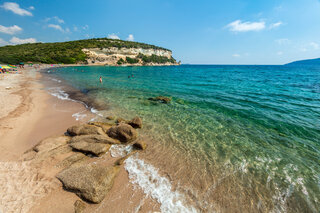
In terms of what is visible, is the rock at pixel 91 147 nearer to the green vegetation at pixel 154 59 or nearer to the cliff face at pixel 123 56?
the cliff face at pixel 123 56

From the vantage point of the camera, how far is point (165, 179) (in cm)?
518

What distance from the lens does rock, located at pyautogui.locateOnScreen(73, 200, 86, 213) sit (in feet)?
12.8

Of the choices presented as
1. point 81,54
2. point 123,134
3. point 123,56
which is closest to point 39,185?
point 123,134

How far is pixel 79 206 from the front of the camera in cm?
400

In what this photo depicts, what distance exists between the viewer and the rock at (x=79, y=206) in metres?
3.92

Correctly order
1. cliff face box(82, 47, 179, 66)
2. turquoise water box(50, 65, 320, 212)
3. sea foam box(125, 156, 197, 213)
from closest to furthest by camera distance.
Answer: sea foam box(125, 156, 197, 213), turquoise water box(50, 65, 320, 212), cliff face box(82, 47, 179, 66)

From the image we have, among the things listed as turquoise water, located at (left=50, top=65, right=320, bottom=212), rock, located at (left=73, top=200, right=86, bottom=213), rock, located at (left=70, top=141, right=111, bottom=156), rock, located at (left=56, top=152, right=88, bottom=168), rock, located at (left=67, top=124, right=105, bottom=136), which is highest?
rock, located at (left=67, top=124, right=105, bottom=136)

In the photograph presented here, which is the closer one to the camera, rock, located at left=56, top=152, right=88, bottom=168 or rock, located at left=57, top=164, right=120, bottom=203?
rock, located at left=57, top=164, right=120, bottom=203

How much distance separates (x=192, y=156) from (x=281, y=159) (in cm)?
443

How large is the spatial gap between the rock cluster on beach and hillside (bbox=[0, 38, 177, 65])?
100353 millimetres

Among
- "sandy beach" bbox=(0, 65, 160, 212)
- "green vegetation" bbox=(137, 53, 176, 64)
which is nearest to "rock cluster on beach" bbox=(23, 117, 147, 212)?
"sandy beach" bbox=(0, 65, 160, 212)

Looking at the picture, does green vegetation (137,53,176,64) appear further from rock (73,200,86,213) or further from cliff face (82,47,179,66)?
rock (73,200,86,213)

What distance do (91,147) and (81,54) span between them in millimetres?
124444

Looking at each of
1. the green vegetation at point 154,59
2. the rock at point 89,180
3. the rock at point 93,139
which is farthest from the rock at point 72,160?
the green vegetation at point 154,59
